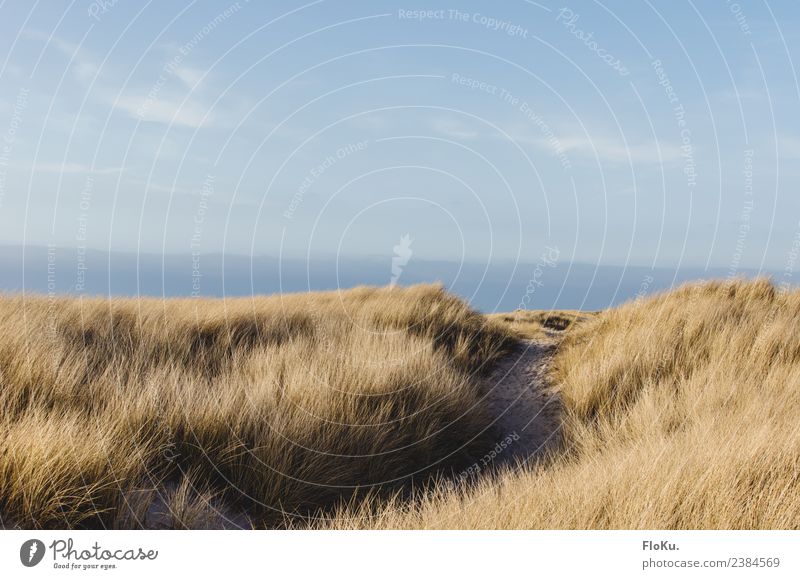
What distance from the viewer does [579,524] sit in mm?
3230

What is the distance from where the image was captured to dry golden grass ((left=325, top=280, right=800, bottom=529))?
3307 millimetres

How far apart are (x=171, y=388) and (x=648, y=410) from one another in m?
3.79

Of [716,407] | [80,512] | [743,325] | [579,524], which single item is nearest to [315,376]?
[80,512]

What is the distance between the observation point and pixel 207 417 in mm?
4441

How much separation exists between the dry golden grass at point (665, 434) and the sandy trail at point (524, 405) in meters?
0.21

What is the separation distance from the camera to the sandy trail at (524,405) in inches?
228
